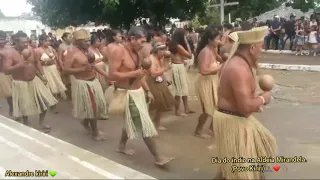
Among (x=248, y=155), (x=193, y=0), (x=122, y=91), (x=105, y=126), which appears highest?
(x=193, y=0)

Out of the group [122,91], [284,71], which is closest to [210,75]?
[122,91]

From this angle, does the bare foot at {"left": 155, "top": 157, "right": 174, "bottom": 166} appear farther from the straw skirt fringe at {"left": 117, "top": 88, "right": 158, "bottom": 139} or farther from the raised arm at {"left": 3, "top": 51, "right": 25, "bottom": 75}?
the raised arm at {"left": 3, "top": 51, "right": 25, "bottom": 75}

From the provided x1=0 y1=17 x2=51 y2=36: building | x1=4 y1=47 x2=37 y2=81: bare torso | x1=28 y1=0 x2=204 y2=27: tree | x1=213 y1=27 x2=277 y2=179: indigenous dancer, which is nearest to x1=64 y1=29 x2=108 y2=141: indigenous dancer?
x1=4 y1=47 x2=37 y2=81: bare torso

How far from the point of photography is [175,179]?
4109 mm

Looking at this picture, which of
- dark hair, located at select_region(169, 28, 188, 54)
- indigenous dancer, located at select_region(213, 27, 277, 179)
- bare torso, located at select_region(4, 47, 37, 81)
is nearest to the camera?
indigenous dancer, located at select_region(213, 27, 277, 179)

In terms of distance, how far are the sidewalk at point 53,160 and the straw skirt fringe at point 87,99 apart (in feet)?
2.06

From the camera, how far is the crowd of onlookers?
14.2 meters

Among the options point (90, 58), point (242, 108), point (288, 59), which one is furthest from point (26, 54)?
point (288, 59)

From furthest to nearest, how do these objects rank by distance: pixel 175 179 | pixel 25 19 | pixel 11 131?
1. pixel 25 19
2. pixel 11 131
3. pixel 175 179

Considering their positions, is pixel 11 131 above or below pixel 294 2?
below

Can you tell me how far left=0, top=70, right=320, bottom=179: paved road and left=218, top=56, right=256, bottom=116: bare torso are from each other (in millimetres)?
1176

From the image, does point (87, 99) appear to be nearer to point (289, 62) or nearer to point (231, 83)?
point (231, 83)

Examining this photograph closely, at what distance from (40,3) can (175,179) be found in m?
13.7

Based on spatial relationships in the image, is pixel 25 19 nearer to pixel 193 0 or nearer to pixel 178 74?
pixel 193 0
